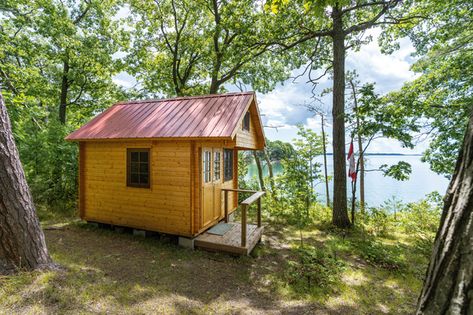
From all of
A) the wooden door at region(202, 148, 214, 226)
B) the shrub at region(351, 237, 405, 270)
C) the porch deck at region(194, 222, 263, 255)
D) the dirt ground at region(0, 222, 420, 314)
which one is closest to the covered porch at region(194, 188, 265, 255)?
the porch deck at region(194, 222, 263, 255)

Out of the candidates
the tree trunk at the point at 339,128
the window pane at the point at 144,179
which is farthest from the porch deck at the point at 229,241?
the tree trunk at the point at 339,128

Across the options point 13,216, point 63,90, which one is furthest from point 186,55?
point 13,216

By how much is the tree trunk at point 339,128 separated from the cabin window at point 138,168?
5958 mm

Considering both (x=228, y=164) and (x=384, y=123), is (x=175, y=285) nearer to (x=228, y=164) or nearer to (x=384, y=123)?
(x=228, y=164)

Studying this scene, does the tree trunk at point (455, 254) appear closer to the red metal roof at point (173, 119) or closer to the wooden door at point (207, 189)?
the red metal roof at point (173, 119)

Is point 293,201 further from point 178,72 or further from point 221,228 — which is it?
point 178,72

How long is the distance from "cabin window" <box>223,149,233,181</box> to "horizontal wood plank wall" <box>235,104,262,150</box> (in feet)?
1.96

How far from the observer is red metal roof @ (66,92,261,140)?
5402 millimetres

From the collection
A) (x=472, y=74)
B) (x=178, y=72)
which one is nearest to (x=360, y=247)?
(x=472, y=74)

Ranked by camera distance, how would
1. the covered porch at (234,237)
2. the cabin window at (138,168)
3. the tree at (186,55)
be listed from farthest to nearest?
the tree at (186,55)
the cabin window at (138,168)
the covered porch at (234,237)

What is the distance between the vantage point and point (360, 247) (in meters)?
5.78

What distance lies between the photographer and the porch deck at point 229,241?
5.14 metres

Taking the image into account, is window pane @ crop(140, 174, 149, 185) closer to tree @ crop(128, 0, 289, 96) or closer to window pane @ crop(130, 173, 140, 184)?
window pane @ crop(130, 173, 140, 184)

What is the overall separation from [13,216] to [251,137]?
6.03m
